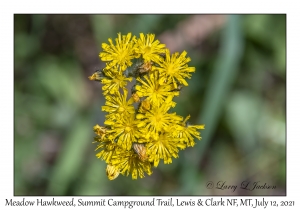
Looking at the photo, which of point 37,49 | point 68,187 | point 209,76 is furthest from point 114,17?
point 68,187

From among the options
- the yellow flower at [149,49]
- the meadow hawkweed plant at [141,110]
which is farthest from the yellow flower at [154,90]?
the yellow flower at [149,49]

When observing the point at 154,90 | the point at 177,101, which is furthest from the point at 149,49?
the point at 177,101

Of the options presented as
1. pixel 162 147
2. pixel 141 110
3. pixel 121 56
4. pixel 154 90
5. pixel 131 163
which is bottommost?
pixel 131 163

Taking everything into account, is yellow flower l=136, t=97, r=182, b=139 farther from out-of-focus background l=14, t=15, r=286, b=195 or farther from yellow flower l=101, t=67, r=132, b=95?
out-of-focus background l=14, t=15, r=286, b=195

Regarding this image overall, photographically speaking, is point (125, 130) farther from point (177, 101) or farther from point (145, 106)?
point (177, 101)

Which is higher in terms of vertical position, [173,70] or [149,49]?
[149,49]
